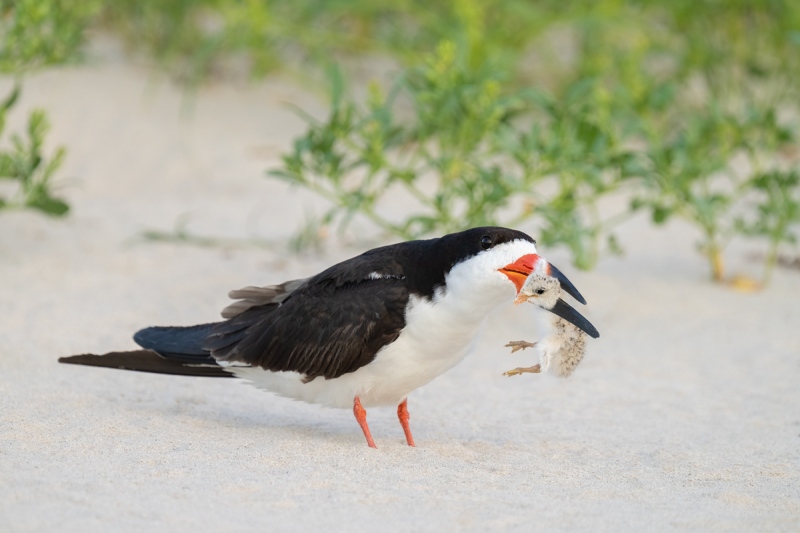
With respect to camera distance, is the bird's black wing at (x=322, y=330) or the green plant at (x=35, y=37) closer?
the bird's black wing at (x=322, y=330)

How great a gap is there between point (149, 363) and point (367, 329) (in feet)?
2.89

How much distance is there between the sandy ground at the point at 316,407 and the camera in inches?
127

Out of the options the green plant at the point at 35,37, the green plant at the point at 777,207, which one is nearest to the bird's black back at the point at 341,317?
the green plant at the point at 35,37

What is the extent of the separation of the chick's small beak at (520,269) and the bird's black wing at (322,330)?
0.39m

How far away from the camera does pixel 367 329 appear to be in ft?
12.4

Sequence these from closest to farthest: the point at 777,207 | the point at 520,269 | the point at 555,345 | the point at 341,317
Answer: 1. the point at 520,269
2. the point at 555,345
3. the point at 341,317
4. the point at 777,207

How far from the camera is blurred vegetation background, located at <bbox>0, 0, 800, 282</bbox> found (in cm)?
540

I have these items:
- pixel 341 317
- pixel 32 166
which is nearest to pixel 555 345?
pixel 341 317

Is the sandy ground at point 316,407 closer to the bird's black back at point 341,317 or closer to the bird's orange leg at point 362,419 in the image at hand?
the bird's orange leg at point 362,419

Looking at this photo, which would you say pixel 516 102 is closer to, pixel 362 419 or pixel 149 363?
pixel 362 419

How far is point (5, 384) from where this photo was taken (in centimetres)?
430

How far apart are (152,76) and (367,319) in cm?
535

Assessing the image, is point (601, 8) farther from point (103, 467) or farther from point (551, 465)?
point (103, 467)

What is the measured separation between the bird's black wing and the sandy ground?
0.87 feet
